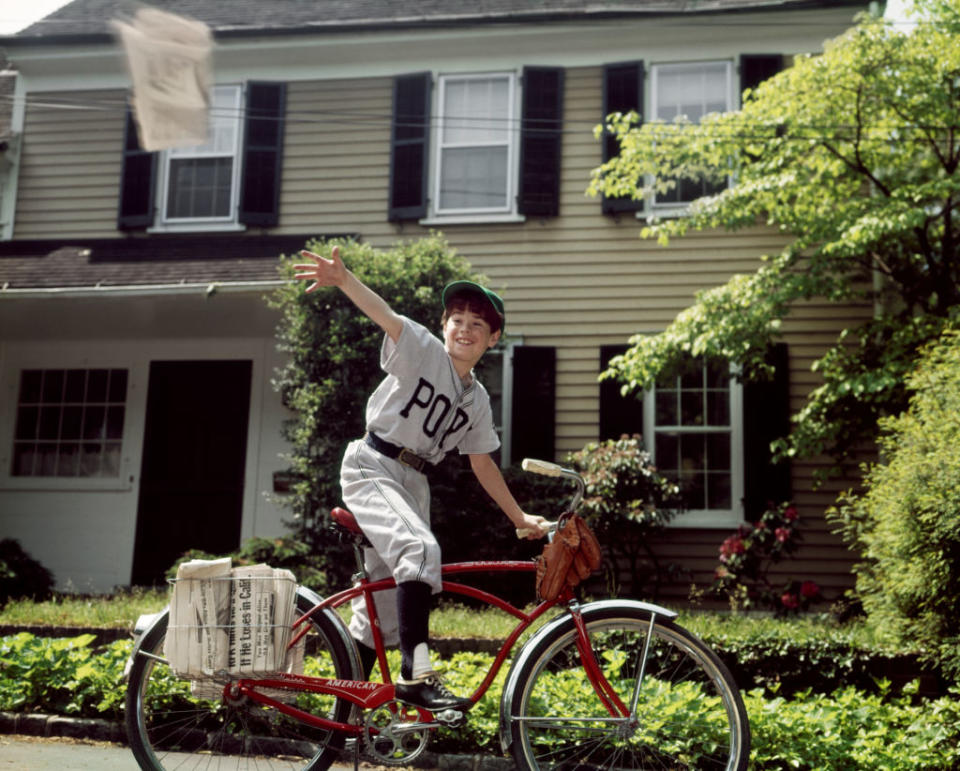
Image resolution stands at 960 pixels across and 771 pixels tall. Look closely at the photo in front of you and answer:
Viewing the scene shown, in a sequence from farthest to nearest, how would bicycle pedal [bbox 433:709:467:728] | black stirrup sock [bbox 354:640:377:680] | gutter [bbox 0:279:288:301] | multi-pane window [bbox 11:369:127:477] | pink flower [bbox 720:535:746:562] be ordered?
multi-pane window [bbox 11:369:127:477], gutter [bbox 0:279:288:301], pink flower [bbox 720:535:746:562], black stirrup sock [bbox 354:640:377:680], bicycle pedal [bbox 433:709:467:728]

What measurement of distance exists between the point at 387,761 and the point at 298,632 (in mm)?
568

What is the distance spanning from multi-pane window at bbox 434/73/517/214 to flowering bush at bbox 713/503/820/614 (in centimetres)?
446

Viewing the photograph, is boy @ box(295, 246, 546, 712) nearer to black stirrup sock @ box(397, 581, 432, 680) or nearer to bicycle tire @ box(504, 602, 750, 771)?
black stirrup sock @ box(397, 581, 432, 680)

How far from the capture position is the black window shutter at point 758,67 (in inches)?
398

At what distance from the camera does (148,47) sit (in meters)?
11.6

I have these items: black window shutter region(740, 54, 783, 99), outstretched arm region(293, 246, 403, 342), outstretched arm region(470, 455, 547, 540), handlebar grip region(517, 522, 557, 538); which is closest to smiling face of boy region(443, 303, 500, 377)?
outstretched arm region(293, 246, 403, 342)

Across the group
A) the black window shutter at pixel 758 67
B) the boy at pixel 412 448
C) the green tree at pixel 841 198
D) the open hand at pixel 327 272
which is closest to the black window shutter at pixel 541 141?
the green tree at pixel 841 198

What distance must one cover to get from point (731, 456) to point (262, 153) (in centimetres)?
653

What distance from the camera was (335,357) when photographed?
8266 millimetres

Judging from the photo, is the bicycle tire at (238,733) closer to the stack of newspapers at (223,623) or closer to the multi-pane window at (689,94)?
the stack of newspapers at (223,623)

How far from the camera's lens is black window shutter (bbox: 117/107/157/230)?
11156mm

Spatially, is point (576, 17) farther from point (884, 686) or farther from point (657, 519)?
point (884, 686)

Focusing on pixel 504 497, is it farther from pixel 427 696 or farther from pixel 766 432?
pixel 766 432

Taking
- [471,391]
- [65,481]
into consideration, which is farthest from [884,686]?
[65,481]
